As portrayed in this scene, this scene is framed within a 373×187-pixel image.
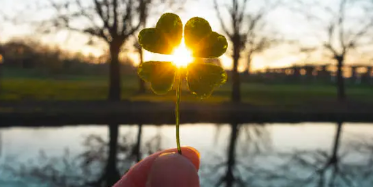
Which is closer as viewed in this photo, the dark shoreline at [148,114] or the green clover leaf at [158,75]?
the green clover leaf at [158,75]

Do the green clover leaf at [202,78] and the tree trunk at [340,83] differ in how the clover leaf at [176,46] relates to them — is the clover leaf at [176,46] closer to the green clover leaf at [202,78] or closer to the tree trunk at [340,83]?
the green clover leaf at [202,78]

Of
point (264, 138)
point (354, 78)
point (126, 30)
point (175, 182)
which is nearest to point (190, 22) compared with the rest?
point (175, 182)

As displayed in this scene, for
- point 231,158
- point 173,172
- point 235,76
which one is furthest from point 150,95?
point 173,172

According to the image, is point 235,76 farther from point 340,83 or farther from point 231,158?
point 231,158

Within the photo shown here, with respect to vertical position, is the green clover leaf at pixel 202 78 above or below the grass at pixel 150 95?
above

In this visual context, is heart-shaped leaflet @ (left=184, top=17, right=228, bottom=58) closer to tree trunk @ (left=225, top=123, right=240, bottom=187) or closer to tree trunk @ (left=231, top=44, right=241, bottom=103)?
tree trunk @ (left=225, top=123, right=240, bottom=187)

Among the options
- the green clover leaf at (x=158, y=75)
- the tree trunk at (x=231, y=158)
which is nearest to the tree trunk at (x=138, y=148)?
the tree trunk at (x=231, y=158)

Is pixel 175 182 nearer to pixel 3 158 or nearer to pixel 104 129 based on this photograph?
pixel 3 158
